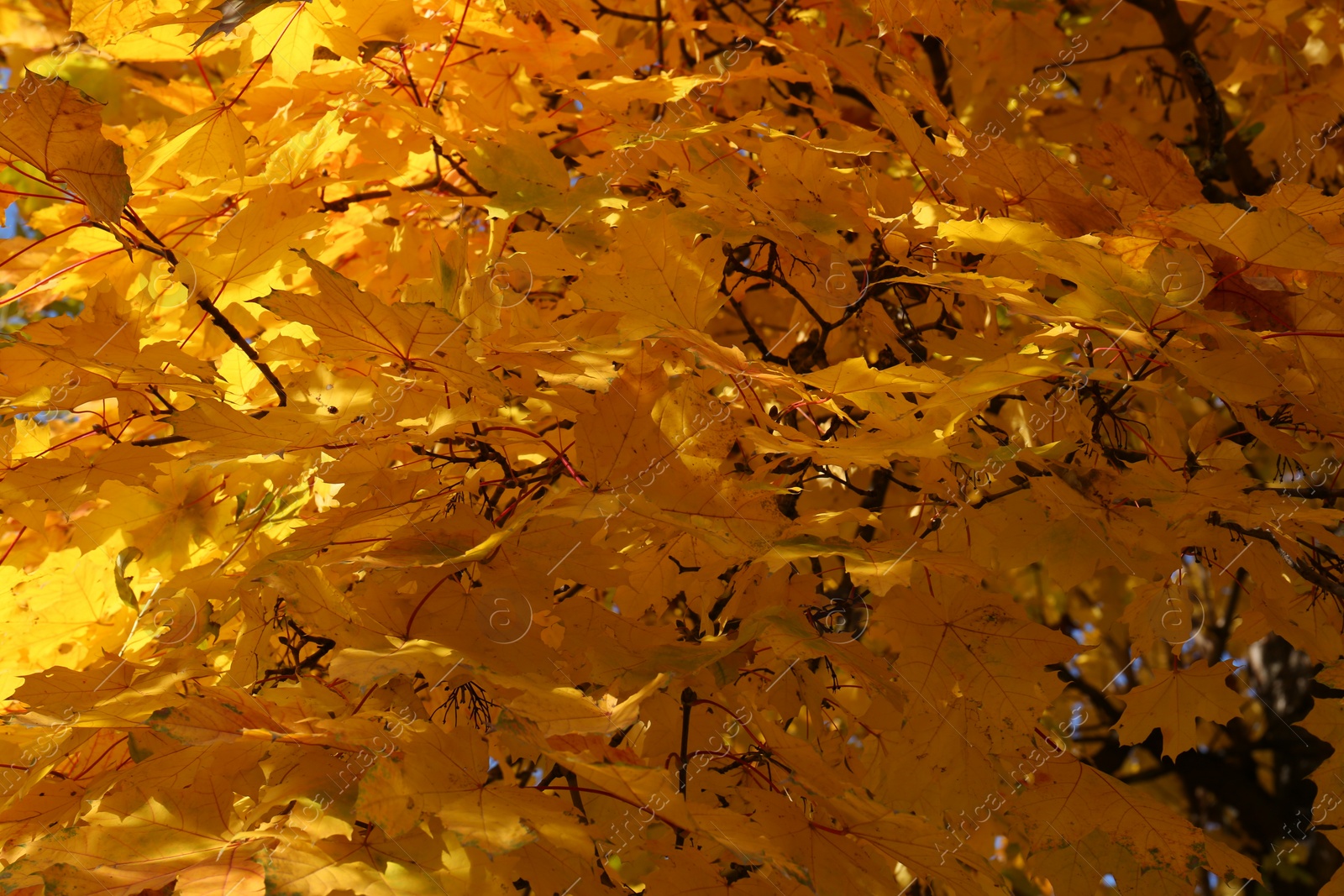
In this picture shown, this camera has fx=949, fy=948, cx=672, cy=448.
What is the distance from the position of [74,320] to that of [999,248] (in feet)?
4.77

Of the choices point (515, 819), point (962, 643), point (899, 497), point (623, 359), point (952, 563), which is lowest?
point (899, 497)

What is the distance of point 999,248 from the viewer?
1207 mm

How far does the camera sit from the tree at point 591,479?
1058 millimetres

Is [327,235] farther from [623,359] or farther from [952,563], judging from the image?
[952,563]

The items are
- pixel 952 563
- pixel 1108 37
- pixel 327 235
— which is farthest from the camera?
pixel 1108 37

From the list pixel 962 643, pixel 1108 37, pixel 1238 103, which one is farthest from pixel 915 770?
pixel 1238 103

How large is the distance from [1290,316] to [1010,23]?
5.07ft

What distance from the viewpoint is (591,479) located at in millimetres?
1198

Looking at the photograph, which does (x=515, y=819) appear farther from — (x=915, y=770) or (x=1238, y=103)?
(x=1238, y=103)

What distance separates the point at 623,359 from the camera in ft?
3.80

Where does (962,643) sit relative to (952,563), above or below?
below

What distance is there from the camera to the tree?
106cm

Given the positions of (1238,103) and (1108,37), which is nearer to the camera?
(1108,37)

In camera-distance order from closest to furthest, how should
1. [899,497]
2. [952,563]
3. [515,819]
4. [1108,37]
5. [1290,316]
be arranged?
[515,819] → [952,563] → [1290,316] → [899,497] → [1108,37]
